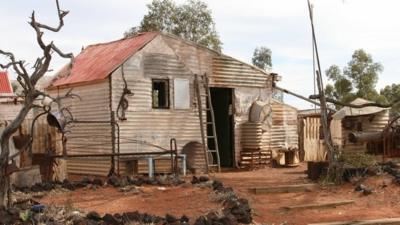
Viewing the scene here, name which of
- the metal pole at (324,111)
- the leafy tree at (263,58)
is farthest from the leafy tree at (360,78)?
the metal pole at (324,111)

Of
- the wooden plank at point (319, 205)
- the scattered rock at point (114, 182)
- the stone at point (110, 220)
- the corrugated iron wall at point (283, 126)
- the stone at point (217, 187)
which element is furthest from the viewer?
the corrugated iron wall at point (283, 126)

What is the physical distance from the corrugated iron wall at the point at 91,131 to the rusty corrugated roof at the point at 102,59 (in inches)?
13.4

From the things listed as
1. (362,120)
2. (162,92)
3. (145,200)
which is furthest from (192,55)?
(145,200)

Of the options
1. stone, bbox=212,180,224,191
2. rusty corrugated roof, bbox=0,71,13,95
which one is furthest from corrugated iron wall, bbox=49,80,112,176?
rusty corrugated roof, bbox=0,71,13,95

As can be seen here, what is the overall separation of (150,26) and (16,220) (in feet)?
116

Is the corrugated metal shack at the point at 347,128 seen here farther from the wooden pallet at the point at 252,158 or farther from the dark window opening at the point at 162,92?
the dark window opening at the point at 162,92

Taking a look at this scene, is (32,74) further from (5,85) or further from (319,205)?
(5,85)

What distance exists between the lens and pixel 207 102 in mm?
22062

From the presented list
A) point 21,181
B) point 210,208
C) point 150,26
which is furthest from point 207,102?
point 150,26

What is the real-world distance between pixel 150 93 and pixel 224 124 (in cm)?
472

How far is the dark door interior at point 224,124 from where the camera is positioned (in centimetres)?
2308

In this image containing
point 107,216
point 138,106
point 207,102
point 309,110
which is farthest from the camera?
point 309,110

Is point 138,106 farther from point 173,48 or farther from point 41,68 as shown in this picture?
point 41,68

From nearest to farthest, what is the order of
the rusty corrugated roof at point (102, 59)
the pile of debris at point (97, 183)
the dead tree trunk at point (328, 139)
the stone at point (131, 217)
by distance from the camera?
the stone at point (131, 217)
the pile of debris at point (97, 183)
the dead tree trunk at point (328, 139)
the rusty corrugated roof at point (102, 59)
